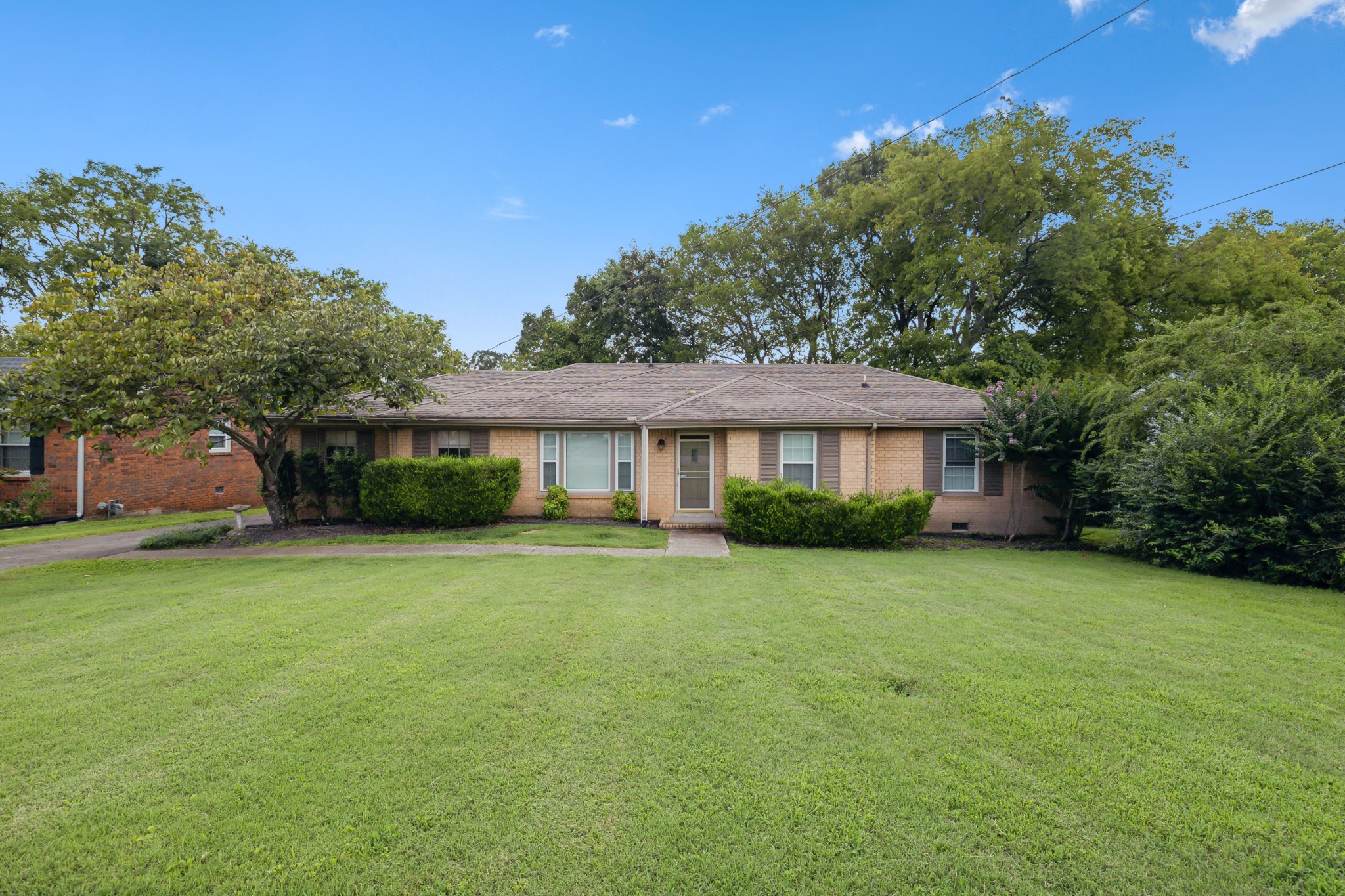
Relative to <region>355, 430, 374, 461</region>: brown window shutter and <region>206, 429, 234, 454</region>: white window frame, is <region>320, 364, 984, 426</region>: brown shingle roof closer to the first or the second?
<region>355, 430, 374, 461</region>: brown window shutter

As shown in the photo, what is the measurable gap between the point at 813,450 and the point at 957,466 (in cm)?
366

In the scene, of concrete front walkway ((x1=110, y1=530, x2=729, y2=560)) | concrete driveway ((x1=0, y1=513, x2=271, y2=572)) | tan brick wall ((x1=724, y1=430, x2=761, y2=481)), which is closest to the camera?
concrete driveway ((x1=0, y1=513, x2=271, y2=572))

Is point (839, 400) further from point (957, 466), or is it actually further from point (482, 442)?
point (482, 442)

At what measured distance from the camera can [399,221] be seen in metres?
18.2

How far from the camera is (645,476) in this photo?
516 inches

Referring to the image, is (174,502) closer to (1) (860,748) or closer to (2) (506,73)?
(2) (506,73)

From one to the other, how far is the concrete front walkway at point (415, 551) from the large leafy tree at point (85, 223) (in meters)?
20.9

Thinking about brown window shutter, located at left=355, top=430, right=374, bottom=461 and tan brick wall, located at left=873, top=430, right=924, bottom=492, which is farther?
brown window shutter, located at left=355, top=430, right=374, bottom=461

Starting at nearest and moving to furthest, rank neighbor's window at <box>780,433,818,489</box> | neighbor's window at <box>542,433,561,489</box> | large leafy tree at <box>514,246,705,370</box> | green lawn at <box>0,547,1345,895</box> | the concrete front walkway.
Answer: green lawn at <box>0,547,1345,895</box>
the concrete front walkway
neighbor's window at <box>780,433,818,489</box>
neighbor's window at <box>542,433,561,489</box>
large leafy tree at <box>514,246,705,370</box>

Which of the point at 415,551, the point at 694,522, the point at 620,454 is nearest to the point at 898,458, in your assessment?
the point at 694,522

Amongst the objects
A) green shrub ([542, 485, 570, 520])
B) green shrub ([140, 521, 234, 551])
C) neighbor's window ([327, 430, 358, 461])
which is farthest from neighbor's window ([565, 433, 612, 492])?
green shrub ([140, 521, 234, 551])

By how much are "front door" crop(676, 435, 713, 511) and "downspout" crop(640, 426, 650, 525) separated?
73cm

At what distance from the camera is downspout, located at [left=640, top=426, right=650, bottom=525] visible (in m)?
13.0

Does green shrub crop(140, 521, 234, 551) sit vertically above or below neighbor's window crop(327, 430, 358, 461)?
below
